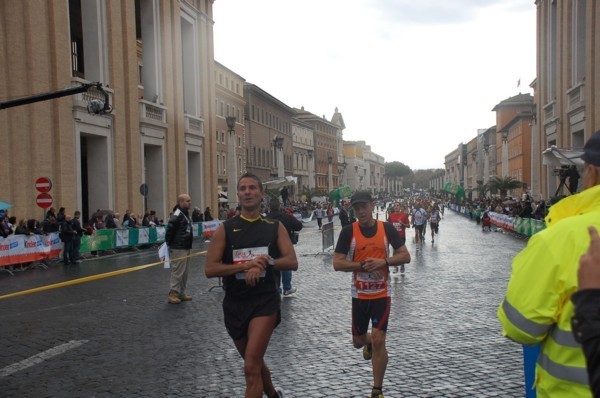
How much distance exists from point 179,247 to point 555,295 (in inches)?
377

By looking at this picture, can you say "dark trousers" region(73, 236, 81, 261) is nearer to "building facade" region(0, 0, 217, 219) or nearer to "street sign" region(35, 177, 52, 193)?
"street sign" region(35, 177, 52, 193)

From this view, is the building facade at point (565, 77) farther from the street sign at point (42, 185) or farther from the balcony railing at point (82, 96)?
the street sign at point (42, 185)

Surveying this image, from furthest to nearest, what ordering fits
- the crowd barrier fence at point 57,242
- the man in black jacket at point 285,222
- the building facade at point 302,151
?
1. the building facade at point 302,151
2. the crowd barrier fence at point 57,242
3. the man in black jacket at point 285,222

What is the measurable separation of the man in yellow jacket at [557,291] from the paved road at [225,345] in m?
3.39

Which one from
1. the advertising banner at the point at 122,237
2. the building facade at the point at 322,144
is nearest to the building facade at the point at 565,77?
the advertising banner at the point at 122,237

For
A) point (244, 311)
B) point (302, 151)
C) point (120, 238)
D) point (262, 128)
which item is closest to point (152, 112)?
point (120, 238)

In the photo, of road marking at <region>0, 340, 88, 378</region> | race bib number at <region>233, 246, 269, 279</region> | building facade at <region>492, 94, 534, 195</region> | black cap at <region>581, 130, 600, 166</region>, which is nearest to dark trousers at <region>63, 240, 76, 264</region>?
road marking at <region>0, 340, 88, 378</region>

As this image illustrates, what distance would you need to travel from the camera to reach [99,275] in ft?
53.0

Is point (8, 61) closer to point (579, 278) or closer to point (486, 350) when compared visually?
point (486, 350)

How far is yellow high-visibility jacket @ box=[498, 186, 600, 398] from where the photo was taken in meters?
2.15

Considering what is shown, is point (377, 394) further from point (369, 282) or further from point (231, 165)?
point (231, 165)

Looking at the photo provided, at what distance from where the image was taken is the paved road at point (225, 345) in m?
5.89

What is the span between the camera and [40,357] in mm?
7227

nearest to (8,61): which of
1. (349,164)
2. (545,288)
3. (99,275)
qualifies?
(99,275)
